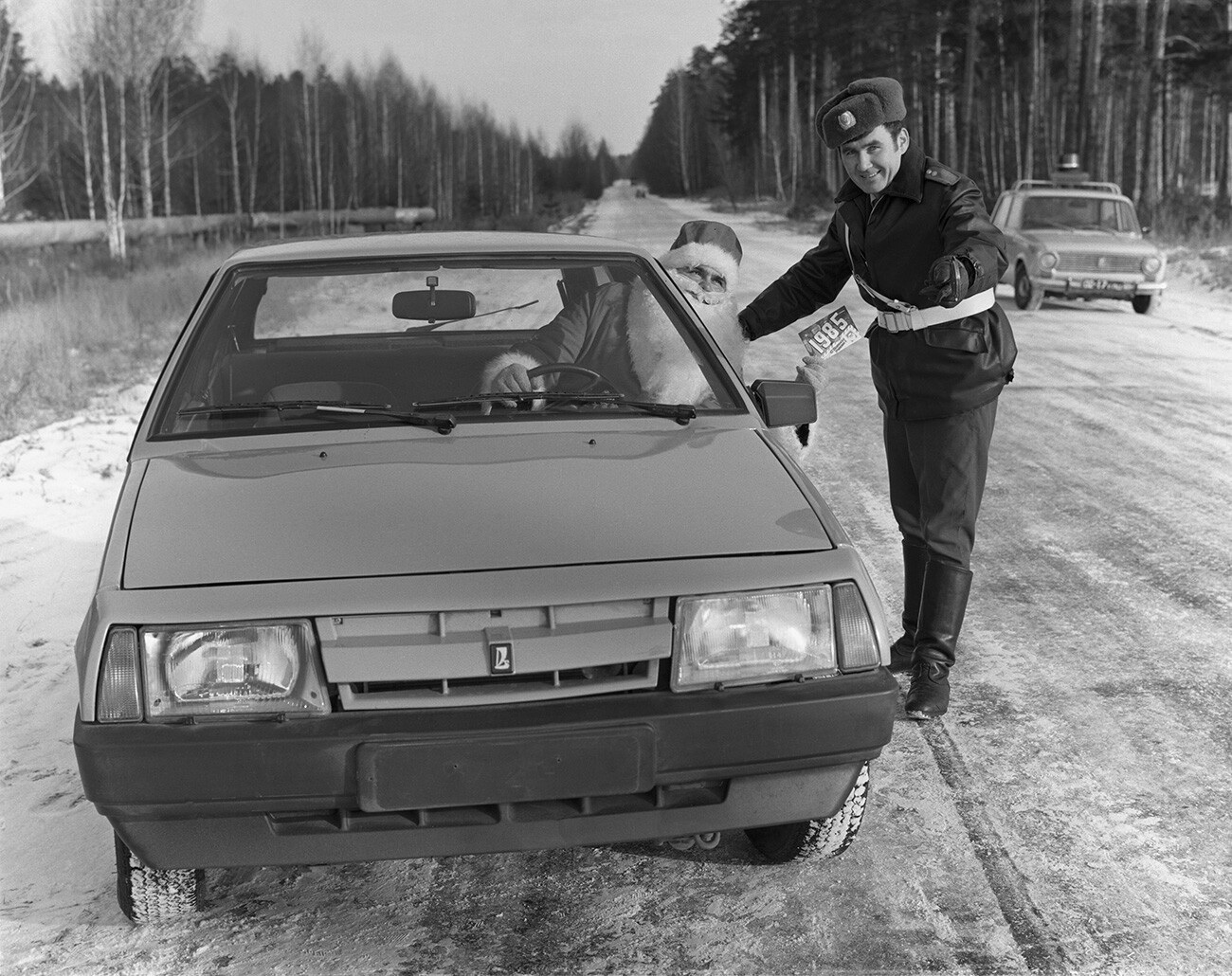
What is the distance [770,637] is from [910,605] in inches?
76.3

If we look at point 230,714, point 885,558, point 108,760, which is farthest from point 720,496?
point 885,558

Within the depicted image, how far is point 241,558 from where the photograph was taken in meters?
2.55

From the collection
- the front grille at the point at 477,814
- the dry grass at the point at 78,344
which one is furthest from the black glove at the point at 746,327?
the dry grass at the point at 78,344

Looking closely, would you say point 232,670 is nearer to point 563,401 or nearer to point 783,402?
point 563,401

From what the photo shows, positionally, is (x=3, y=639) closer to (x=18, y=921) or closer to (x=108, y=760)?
(x=18, y=921)

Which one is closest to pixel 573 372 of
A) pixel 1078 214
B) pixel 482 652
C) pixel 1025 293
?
pixel 482 652

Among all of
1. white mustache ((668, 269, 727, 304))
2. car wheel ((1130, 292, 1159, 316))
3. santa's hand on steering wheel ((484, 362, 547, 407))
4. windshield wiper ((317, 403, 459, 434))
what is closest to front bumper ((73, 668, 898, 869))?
windshield wiper ((317, 403, 459, 434))

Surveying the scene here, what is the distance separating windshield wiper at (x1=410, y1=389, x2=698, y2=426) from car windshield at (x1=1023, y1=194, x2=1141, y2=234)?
13768 mm

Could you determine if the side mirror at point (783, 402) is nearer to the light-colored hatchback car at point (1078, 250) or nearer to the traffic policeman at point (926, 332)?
the traffic policeman at point (926, 332)

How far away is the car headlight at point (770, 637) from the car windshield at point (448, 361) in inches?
34.3

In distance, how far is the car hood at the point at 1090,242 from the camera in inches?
590

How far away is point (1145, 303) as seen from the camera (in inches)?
595

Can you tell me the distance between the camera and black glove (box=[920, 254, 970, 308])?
3.41m

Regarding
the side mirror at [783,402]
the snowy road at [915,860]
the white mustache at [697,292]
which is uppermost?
the white mustache at [697,292]
